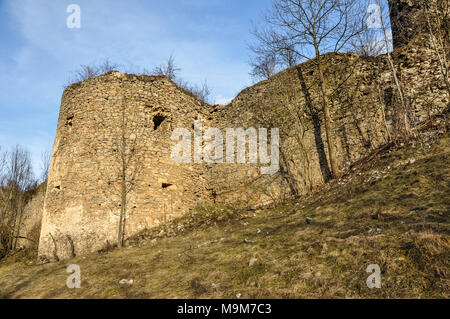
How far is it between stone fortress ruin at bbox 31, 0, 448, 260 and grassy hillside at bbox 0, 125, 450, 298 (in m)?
0.94

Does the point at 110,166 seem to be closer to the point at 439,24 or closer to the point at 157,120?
the point at 157,120

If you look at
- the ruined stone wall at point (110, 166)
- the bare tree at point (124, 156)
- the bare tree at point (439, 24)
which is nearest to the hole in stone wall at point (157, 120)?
the ruined stone wall at point (110, 166)

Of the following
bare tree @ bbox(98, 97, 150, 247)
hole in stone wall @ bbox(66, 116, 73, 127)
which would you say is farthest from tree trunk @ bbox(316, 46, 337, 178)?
hole in stone wall @ bbox(66, 116, 73, 127)

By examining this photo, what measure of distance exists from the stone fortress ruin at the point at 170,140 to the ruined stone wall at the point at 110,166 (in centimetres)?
3

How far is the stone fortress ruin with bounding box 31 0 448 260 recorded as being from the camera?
320 inches

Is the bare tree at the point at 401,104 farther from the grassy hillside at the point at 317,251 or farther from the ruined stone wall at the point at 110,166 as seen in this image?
the ruined stone wall at the point at 110,166

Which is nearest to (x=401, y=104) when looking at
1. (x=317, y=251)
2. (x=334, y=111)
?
(x=334, y=111)

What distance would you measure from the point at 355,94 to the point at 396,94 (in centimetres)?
109

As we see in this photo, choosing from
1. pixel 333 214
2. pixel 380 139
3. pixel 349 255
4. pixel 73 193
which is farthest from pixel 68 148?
pixel 380 139

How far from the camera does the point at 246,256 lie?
4.79 metres

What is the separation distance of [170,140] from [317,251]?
695cm
